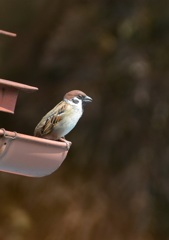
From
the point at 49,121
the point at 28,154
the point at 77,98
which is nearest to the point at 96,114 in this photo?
the point at 77,98

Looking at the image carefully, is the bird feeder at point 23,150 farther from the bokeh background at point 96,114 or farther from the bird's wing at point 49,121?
the bokeh background at point 96,114

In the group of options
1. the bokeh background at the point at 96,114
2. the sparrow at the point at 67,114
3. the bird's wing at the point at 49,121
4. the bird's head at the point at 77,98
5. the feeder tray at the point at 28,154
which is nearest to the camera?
the feeder tray at the point at 28,154

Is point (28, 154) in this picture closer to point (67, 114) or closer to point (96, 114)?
point (67, 114)

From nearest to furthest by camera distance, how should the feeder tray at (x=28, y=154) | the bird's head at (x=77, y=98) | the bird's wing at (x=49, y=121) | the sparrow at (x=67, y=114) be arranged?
the feeder tray at (x=28, y=154), the bird's wing at (x=49, y=121), the sparrow at (x=67, y=114), the bird's head at (x=77, y=98)

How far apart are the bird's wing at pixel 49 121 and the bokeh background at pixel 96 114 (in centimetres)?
516

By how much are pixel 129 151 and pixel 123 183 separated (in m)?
0.32

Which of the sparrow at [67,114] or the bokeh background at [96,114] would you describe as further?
the bokeh background at [96,114]

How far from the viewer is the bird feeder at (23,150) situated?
3.33 metres

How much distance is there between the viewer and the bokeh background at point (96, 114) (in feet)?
32.3

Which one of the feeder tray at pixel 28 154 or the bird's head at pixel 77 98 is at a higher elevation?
the bird's head at pixel 77 98

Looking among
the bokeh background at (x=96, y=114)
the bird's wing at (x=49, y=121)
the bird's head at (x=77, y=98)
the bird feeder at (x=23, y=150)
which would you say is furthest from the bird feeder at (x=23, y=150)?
the bokeh background at (x=96, y=114)

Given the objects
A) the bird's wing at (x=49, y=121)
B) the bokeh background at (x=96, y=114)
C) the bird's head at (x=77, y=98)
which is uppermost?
the bird's head at (x=77, y=98)

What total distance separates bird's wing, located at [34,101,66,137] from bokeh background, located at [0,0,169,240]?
5.16 m

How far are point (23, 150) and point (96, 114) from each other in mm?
6945
